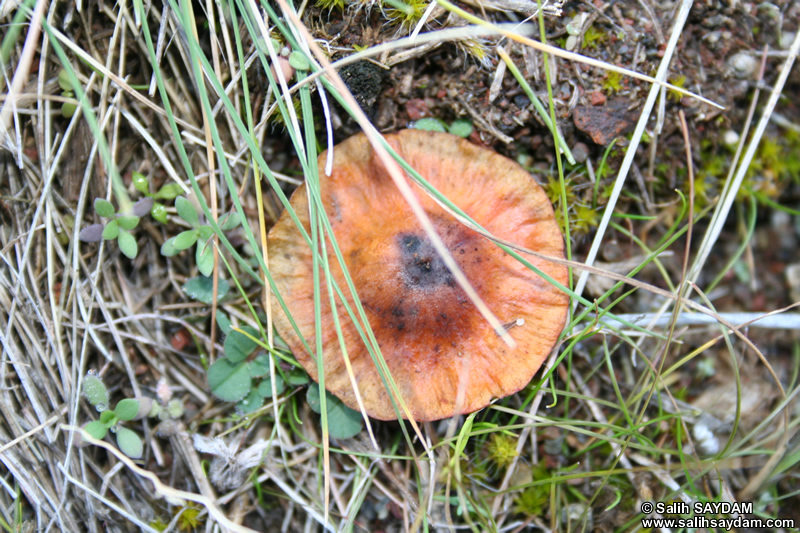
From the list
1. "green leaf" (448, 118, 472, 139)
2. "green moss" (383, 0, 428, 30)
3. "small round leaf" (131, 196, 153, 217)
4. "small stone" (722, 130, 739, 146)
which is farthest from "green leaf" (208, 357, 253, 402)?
"small stone" (722, 130, 739, 146)

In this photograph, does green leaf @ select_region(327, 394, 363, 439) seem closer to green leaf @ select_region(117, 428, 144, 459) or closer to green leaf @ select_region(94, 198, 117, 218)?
green leaf @ select_region(117, 428, 144, 459)

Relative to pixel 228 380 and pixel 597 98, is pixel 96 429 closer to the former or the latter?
pixel 228 380

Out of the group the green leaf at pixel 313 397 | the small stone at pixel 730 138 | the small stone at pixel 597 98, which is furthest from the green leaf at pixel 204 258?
the small stone at pixel 730 138

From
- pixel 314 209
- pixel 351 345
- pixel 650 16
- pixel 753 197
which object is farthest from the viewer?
pixel 753 197

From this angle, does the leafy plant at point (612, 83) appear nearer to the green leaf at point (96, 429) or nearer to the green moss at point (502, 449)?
the green moss at point (502, 449)

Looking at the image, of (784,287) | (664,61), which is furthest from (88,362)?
(784,287)

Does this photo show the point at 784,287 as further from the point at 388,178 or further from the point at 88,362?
the point at 88,362
